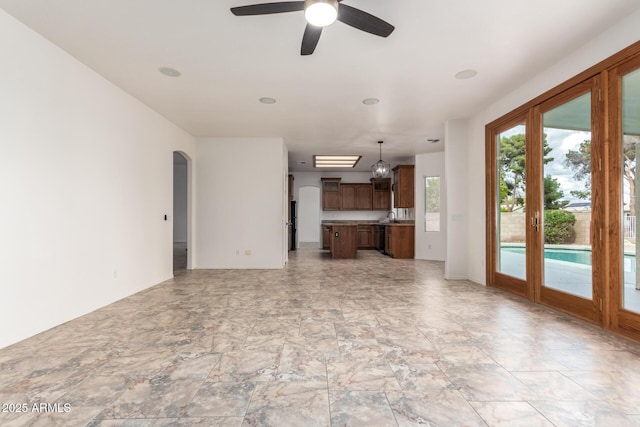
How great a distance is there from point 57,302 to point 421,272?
18.5ft

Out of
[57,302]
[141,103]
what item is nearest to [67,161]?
[57,302]

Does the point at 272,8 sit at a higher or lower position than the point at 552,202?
higher

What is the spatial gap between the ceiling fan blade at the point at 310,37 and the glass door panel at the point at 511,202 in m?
3.20

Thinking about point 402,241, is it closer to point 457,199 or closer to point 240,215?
point 457,199

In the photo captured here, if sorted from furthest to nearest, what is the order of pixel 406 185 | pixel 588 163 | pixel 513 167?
pixel 406 185
pixel 513 167
pixel 588 163

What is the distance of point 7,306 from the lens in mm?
2646

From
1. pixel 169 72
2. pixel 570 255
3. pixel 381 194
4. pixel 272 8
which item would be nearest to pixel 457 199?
pixel 570 255

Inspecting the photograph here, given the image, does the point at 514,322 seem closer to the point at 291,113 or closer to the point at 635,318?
the point at 635,318

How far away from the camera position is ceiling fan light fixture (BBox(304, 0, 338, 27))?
206cm

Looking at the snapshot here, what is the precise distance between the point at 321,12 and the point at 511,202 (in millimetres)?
3730

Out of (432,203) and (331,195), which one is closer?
(432,203)

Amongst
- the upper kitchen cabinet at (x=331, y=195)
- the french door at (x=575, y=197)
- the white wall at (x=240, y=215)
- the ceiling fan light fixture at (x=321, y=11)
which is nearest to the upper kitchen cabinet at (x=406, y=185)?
the upper kitchen cabinet at (x=331, y=195)

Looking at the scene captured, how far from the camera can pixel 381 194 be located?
11148 millimetres

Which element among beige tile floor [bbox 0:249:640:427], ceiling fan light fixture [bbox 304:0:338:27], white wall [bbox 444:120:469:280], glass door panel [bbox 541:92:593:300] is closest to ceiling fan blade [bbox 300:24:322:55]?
ceiling fan light fixture [bbox 304:0:338:27]
